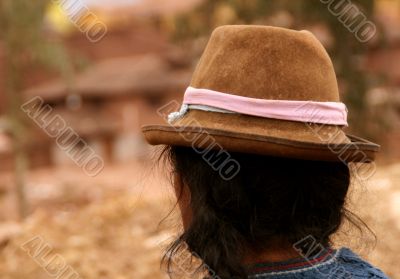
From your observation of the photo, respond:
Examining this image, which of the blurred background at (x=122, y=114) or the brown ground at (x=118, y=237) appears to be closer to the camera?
the brown ground at (x=118, y=237)

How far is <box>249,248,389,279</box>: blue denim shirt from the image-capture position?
61.6 inches

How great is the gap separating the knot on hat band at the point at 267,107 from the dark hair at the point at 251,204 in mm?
94

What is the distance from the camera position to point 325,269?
1.62 metres

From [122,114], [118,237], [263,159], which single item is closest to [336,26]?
[118,237]

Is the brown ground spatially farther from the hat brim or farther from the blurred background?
the hat brim

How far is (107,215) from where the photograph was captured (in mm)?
6297

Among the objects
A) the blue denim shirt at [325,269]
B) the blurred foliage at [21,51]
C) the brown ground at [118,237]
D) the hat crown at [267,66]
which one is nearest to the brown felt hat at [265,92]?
the hat crown at [267,66]

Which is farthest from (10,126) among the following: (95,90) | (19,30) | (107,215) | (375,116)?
(95,90)

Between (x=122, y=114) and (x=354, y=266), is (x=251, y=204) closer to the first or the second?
(x=354, y=266)

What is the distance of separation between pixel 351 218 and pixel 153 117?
2518 cm

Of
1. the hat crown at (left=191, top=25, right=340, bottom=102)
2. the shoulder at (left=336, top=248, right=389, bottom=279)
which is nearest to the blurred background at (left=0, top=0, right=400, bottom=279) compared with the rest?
the shoulder at (left=336, top=248, right=389, bottom=279)

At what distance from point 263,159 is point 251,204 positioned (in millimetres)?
95

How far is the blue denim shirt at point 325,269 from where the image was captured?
1.56m

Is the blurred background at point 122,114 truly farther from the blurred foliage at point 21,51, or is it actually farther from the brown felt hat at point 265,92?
the brown felt hat at point 265,92
